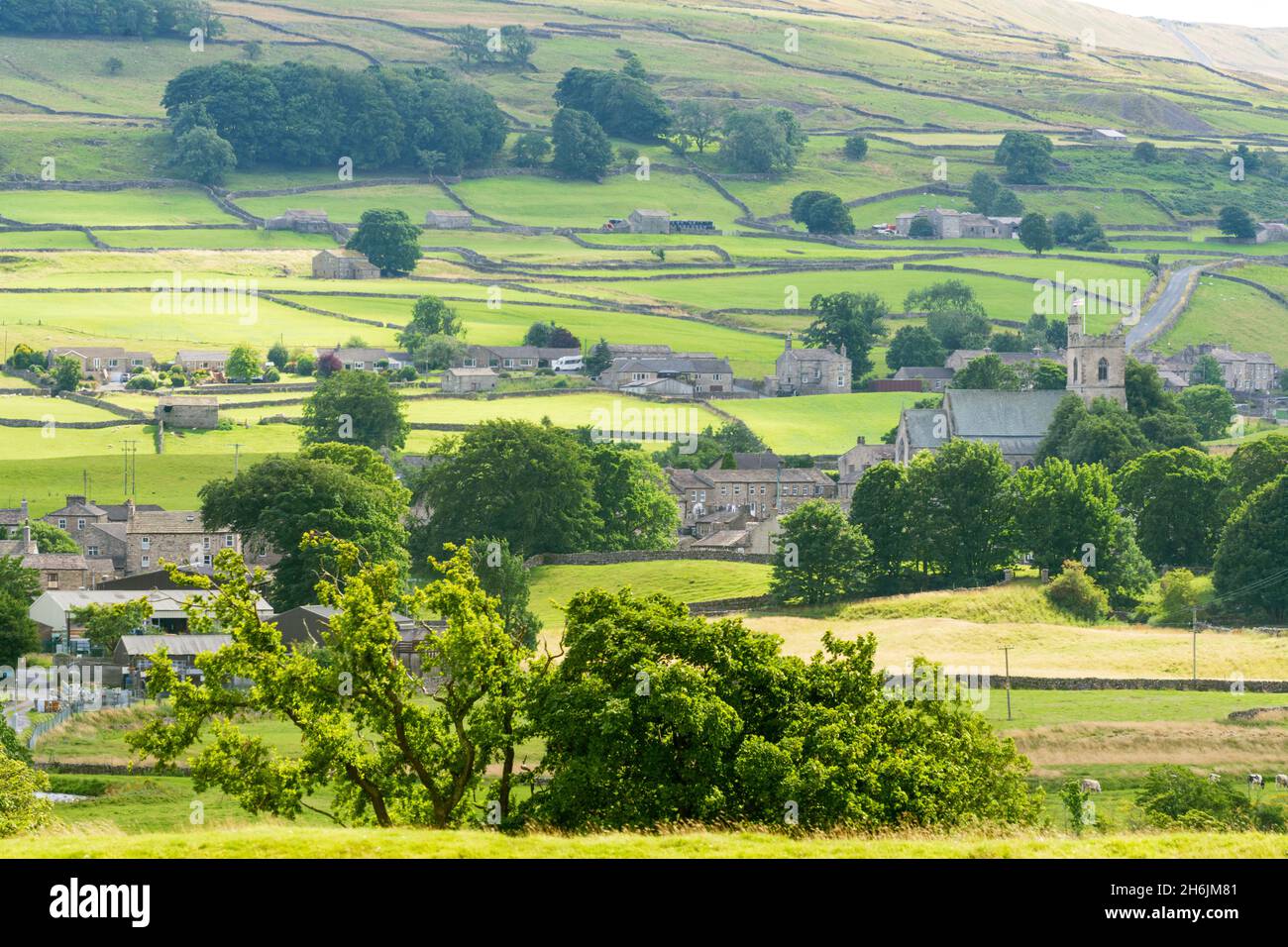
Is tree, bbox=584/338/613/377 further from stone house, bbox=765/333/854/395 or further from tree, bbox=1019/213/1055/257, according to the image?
tree, bbox=1019/213/1055/257

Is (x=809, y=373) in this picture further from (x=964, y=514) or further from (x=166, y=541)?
(x=166, y=541)

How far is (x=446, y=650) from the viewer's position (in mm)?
31641

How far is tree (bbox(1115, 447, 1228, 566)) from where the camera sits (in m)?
93.4

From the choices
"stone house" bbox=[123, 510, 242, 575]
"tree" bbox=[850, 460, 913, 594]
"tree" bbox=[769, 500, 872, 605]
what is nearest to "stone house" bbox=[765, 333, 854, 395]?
"tree" bbox=[850, 460, 913, 594]

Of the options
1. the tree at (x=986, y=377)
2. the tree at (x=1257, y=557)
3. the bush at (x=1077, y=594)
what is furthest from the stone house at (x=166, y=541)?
the tree at (x=986, y=377)

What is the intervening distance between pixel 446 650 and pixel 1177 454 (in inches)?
2857

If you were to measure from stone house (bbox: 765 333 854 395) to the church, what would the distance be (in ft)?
69.3

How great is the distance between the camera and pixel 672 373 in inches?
5349

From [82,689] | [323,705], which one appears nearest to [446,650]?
[323,705]

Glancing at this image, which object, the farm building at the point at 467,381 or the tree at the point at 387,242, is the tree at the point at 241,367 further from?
the tree at the point at 387,242

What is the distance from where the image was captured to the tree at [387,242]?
177 m

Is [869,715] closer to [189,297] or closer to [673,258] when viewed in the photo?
[189,297]

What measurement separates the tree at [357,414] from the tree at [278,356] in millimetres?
20535

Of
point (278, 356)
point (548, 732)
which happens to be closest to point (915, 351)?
point (278, 356)
